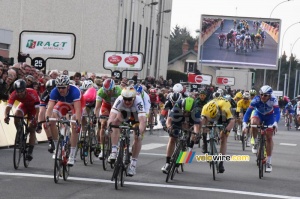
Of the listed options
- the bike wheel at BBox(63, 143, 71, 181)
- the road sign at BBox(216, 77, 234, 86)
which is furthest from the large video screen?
the bike wheel at BBox(63, 143, 71, 181)

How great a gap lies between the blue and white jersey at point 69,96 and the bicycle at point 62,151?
0.66m

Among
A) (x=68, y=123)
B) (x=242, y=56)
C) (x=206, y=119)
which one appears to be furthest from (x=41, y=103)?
(x=242, y=56)

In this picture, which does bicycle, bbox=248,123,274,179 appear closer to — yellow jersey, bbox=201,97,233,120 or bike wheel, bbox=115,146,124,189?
yellow jersey, bbox=201,97,233,120

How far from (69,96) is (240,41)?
60.2m

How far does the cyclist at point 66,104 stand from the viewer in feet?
47.3

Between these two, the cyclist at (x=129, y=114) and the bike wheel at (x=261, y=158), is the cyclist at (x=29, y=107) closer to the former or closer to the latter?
the cyclist at (x=129, y=114)

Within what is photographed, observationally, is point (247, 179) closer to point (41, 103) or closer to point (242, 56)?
point (41, 103)

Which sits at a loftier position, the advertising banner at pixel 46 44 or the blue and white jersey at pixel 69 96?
the advertising banner at pixel 46 44

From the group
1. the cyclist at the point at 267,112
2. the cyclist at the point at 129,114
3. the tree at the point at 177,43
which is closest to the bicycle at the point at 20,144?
the cyclist at the point at 129,114

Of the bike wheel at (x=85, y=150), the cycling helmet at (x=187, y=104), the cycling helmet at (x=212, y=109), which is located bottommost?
the bike wheel at (x=85, y=150)

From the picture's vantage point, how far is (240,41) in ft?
243

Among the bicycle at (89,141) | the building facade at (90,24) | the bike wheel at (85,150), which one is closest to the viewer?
the bike wheel at (85,150)

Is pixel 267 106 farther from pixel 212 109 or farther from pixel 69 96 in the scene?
pixel 69 96

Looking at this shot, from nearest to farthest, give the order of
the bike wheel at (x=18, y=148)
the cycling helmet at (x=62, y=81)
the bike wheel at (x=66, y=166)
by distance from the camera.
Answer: the bike wheel at (x=66, y=166) < the cycling helmet at (x=62, y=81) < the bike wheel at (x=18, y=148)
